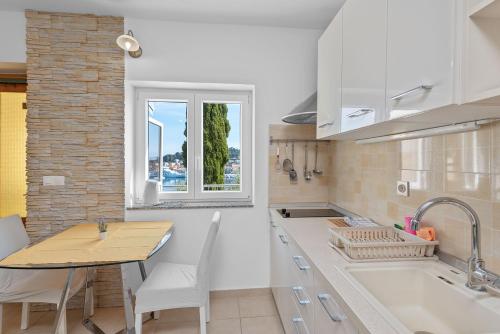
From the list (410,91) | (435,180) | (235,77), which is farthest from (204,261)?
(235,77)

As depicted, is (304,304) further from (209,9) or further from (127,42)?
(209,9)

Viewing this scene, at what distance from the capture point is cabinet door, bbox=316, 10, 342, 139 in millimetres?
1570

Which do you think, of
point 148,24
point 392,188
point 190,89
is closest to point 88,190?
point 190,89

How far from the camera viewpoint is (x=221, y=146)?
2.70 meters

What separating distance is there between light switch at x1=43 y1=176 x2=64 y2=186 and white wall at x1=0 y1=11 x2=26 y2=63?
3.20 feet

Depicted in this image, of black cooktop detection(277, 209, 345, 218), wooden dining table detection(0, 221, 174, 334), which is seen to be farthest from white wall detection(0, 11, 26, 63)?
black cooktop detection(277, 209, 345, 218)

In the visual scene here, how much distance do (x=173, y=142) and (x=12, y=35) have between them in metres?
1.51

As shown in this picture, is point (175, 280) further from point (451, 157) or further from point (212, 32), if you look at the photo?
point (212, 32)

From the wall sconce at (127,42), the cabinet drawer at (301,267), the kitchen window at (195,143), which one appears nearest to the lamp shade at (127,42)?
the wall sconce at (127,42)

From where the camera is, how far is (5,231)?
6.64 ft

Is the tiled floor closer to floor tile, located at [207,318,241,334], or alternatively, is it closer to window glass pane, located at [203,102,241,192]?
floor tile, located at [207,318,241,334]

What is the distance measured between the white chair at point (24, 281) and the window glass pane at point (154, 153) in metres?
0.98

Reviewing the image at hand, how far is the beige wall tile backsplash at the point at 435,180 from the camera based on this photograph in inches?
40.4

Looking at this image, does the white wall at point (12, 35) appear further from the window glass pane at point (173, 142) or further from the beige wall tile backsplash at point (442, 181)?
the beige wall tile backsplash at point (442, 181)
